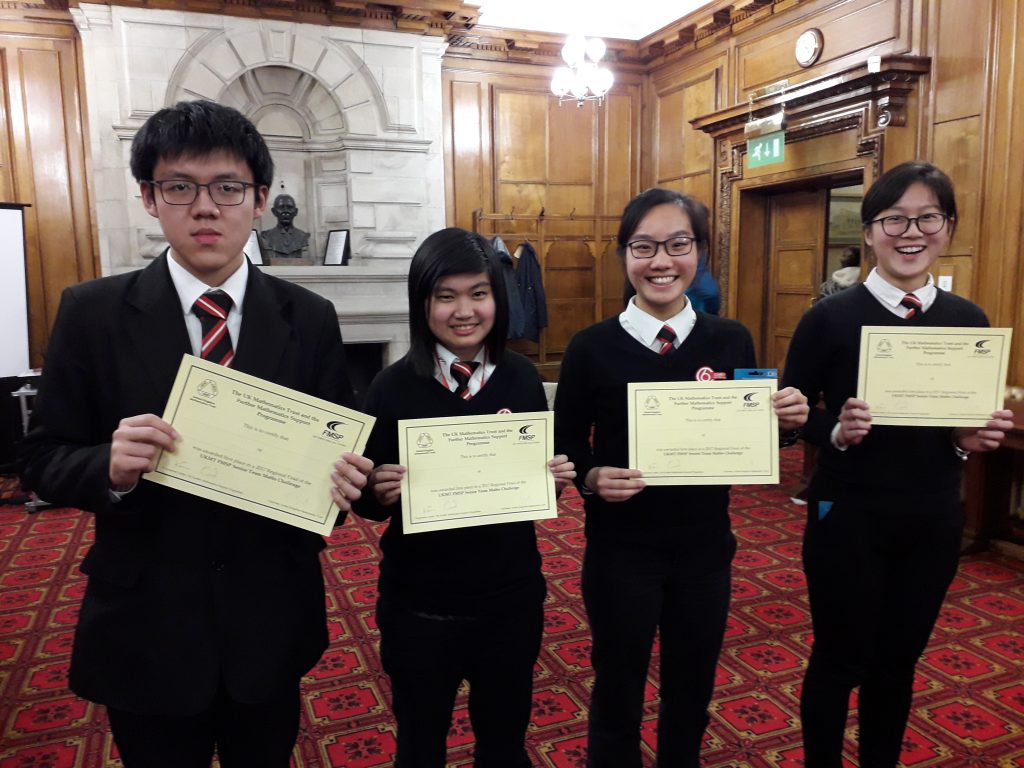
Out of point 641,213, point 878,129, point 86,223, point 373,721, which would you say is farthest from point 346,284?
point 641,213

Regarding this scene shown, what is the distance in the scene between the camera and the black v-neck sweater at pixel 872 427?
154 centimetres

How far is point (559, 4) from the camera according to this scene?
7.07m

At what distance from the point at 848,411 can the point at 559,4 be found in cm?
669

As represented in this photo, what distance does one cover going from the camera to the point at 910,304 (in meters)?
1.60

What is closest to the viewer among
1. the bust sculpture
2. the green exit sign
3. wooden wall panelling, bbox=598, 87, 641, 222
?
the green exit sign

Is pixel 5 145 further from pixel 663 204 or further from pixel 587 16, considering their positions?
pixel 663 204

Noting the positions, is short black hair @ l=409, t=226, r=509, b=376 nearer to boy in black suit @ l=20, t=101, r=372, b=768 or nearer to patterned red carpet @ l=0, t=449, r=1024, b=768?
boy in black suit @ l=20, t=101, r=372, b=768

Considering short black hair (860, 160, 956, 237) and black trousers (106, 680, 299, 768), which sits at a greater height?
short black hair (860, 160, 956, 237)

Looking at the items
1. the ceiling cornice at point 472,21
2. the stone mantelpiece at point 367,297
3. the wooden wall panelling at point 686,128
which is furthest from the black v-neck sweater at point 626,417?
the wooden wall panelling at point 686,128

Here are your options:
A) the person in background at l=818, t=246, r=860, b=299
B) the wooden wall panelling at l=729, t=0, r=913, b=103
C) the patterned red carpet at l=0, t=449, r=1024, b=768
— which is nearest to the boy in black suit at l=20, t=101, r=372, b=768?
the patterned red carpet at l=0, t=449, r=1024, b=768

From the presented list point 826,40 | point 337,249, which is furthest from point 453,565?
point 337,249

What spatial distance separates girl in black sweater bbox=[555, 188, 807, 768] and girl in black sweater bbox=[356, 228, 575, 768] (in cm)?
18

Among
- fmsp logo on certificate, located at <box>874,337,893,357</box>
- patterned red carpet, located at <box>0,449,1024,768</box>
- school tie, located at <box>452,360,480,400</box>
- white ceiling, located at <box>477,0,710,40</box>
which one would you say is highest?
white ceiling, located at <box>477,0,710,40</box>

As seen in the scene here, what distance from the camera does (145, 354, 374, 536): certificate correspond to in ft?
3.47
